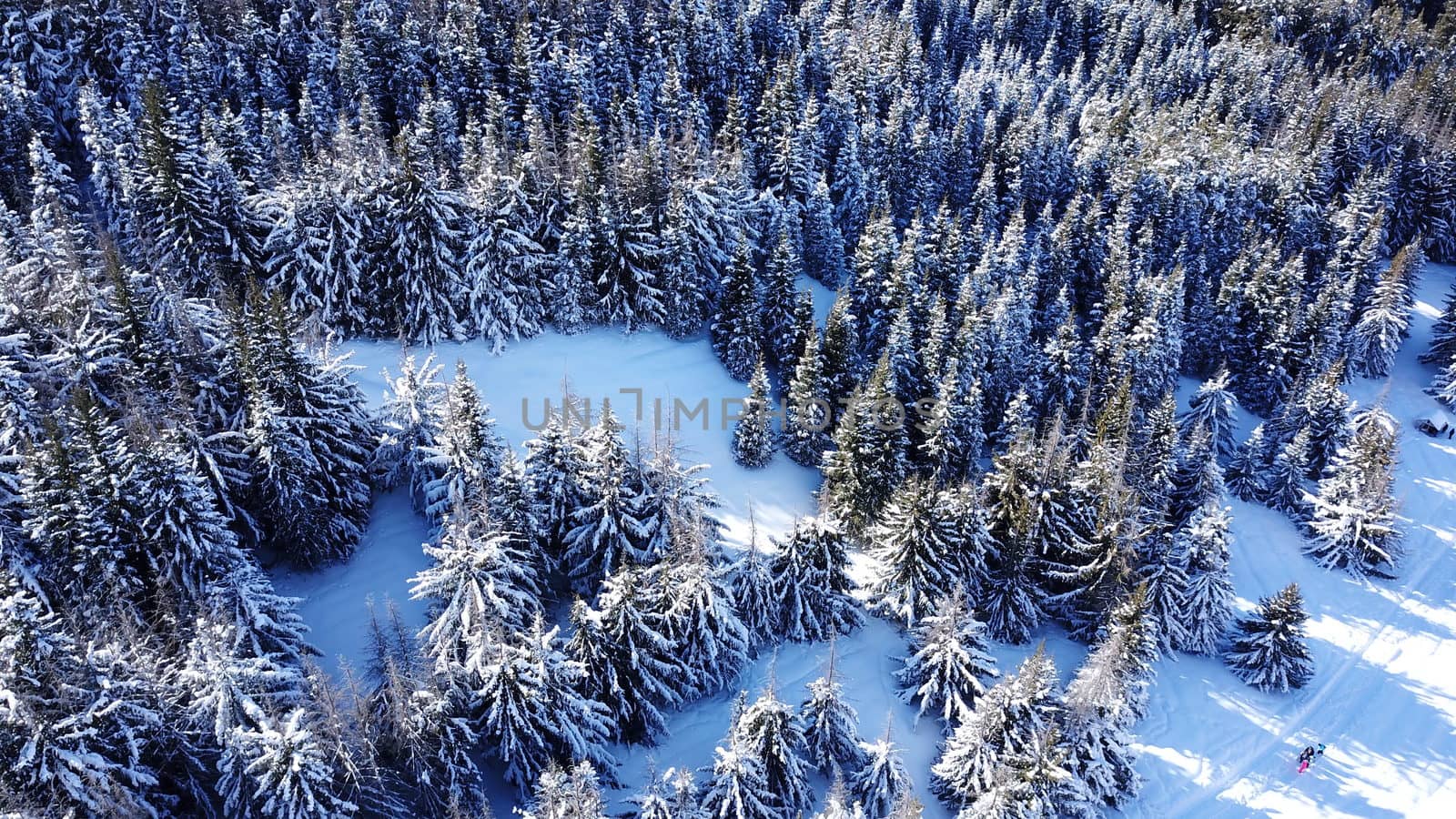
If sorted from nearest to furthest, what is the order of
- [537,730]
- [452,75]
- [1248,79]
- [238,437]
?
[537,730] < [238,437] < [452,75] < [1248,79]

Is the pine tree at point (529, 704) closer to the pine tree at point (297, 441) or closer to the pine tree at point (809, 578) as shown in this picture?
the pine tree at point (809, 578)

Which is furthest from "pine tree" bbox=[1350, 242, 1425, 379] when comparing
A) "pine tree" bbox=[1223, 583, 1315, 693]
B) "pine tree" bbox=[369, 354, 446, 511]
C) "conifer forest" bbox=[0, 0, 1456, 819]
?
"pine tree" bbox=[369, 354, 446, 511]

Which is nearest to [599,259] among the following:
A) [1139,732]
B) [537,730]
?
[537,730]

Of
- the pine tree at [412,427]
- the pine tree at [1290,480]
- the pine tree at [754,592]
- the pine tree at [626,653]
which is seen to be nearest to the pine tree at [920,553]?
the pine tree at [754,592]

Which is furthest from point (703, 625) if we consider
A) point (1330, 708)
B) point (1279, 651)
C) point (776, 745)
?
point (1330, 708)

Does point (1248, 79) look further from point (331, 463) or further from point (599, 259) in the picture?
point (331, 463)

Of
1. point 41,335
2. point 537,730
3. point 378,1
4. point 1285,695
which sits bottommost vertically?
point 1285,695

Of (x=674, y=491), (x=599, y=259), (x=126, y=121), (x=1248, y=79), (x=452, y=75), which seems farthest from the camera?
(x=1248, y=79)
